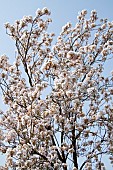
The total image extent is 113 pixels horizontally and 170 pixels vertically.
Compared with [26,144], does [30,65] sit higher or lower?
higher

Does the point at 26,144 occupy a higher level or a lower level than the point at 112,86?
lower

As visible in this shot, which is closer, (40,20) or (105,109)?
(105,109)

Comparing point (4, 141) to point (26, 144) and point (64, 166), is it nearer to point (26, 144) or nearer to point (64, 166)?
point (26, 144)

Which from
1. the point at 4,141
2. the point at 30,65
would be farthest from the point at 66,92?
the point at 30,65

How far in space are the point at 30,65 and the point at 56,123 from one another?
73.8 inches

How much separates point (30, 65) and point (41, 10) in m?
1.15

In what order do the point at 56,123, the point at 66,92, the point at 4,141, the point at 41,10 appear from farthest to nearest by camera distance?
the point at 41,10 → the point at 4,141 → the point at 56,123 → the point at 66,92

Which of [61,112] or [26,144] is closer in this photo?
[26,144]

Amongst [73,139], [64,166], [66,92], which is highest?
[66,92]

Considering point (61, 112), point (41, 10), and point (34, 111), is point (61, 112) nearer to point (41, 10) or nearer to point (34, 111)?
point (34, 111)

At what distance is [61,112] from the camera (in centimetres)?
553

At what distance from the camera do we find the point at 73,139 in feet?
18.5

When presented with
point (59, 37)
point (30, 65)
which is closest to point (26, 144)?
point (30, 65)

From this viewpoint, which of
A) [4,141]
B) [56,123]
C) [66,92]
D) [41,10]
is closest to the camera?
[66,92]
